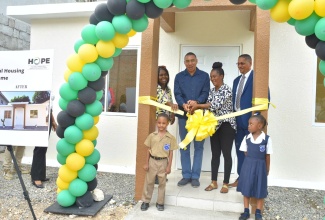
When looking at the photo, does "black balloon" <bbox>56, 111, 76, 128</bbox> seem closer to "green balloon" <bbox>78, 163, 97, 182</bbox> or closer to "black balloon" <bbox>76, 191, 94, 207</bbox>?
"green balloon" <bbox>78, 163, 97, 182</bbox>

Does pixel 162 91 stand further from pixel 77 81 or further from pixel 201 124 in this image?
pixel 77 81

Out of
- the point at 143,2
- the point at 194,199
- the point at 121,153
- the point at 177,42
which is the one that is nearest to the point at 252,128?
the point at 194,199

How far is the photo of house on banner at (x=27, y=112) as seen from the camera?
3.34 metres

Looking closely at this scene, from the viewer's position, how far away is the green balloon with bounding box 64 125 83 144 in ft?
12.1

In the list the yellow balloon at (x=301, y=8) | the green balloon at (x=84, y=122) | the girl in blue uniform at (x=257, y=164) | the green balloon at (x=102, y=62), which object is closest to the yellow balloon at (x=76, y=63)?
the green balloon at (x=102, y=62)

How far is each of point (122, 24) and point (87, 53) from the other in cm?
56

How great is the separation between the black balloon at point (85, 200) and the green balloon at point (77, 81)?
4.76ft

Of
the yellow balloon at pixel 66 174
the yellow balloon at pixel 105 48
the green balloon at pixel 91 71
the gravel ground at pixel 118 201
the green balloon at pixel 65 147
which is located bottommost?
the gravel ground at pixel 118 201


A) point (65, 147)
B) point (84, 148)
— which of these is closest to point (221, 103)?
point (84, 148)

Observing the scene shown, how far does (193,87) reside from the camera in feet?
14.7

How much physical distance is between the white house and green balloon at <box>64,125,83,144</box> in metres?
2.28

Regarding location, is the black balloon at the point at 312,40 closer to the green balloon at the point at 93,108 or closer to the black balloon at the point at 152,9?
the black balloon at the point at 152,9

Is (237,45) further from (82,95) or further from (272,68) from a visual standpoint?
(82,95)

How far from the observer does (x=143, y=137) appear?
4.32 metres
